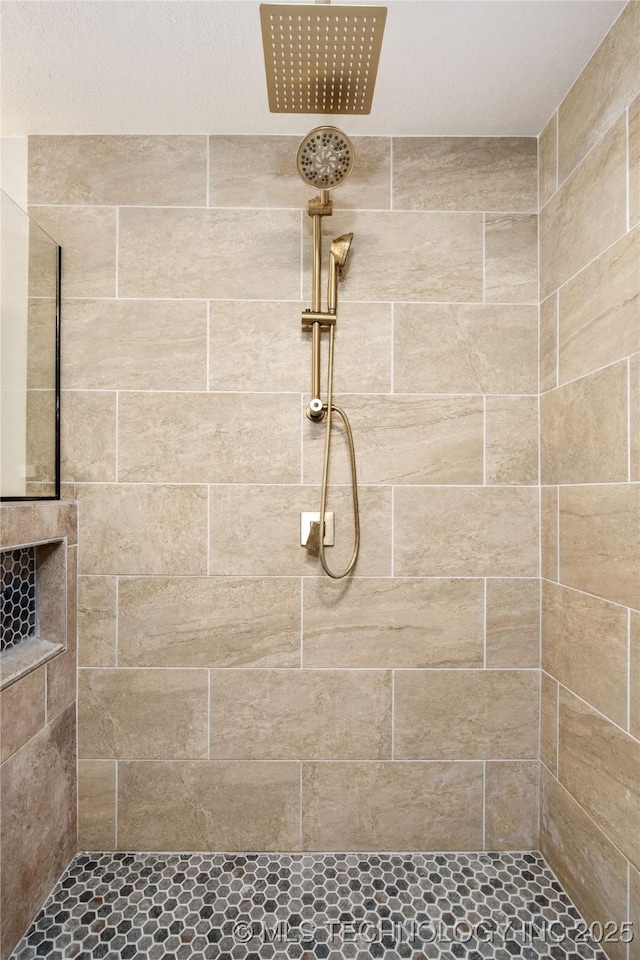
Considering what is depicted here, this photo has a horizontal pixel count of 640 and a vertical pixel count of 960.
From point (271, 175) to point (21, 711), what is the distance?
166 cm

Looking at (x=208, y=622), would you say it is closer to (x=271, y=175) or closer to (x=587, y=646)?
(x=587, y=646)

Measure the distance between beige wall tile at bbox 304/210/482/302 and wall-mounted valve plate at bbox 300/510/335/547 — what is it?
68 centimetres

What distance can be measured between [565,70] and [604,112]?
21cm

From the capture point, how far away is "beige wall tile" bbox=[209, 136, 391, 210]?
1.60m

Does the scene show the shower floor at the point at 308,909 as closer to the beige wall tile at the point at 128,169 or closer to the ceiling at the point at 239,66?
the beige wall tile at the point at 128,169

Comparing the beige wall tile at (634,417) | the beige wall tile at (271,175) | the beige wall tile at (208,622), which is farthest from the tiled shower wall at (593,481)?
the beige wall tile at (208,622)

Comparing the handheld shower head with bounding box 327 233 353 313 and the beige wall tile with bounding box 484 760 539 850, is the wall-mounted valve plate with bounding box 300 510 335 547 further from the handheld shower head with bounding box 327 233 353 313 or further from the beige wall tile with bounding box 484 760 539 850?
the beige wall tile with bounding box 484 760 539 850

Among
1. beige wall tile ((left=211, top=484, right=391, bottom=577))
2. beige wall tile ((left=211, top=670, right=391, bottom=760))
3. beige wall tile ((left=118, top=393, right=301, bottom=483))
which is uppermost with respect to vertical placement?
beige wall tile ((left=118, top=393, right=301, bottom=483))

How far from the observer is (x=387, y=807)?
5.14ft

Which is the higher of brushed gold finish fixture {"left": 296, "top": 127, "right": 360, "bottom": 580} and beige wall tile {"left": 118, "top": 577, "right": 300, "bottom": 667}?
brushed gold finish fixture {"left": 296, "top": 127, "right": 360, "bottom": 580}

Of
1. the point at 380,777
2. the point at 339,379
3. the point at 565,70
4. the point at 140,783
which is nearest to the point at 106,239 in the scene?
the point at 339,379

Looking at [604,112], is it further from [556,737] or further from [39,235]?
[556,737]

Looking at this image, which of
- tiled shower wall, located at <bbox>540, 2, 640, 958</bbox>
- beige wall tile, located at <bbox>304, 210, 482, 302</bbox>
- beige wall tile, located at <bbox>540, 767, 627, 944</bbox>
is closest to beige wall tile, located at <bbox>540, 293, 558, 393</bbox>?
tiled shower wall, located at <bbox>540, 2, 640, 958</bbox>

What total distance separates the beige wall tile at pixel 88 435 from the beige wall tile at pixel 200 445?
0.03m
